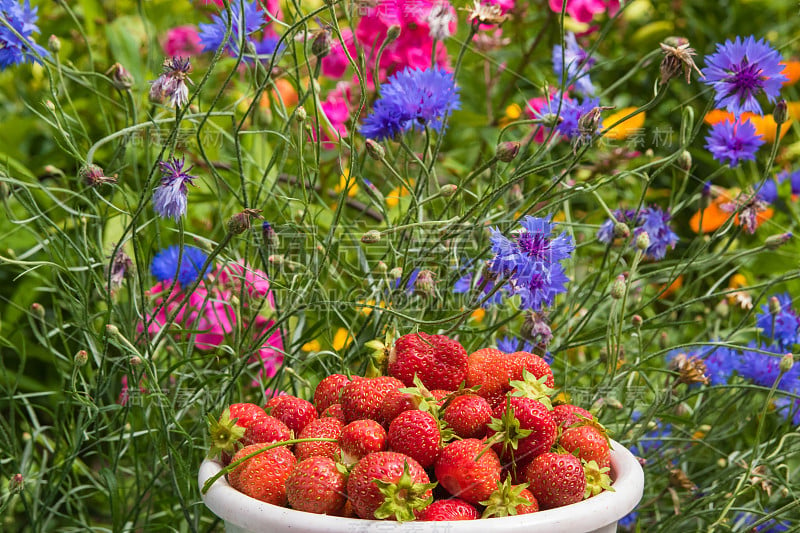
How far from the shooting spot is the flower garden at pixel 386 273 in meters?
0.71

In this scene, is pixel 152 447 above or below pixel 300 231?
below

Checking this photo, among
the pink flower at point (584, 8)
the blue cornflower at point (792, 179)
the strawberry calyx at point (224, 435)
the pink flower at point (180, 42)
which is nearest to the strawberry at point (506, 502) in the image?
the strawberry calyx at point (224, 435)

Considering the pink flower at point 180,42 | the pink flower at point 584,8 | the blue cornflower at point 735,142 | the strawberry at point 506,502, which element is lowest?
the strawberry at point 506,502

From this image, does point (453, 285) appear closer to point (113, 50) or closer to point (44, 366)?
point (113, 50)

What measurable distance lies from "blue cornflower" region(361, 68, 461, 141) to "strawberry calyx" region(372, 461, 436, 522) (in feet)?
1.24

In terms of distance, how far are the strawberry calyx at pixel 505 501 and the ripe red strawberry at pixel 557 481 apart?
0.03 metres

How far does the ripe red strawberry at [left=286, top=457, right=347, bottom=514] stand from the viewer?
1.95ft

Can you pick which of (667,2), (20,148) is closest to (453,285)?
(20,148)

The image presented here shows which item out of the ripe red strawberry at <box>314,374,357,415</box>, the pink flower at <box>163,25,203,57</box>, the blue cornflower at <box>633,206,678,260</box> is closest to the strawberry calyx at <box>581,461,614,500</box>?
the ripe red strawberry at <box>314,374,357,415</box>

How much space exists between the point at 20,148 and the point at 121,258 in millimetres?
779

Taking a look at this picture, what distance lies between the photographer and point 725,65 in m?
0.83

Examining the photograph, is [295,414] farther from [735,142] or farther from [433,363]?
[735,142]

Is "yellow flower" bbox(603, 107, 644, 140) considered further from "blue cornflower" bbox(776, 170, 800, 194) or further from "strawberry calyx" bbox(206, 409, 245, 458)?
"strawberry calyx" bbox(206, 409, 245, 458)

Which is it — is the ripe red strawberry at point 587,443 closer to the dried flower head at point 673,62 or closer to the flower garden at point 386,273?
the flower garden at point 386,273
